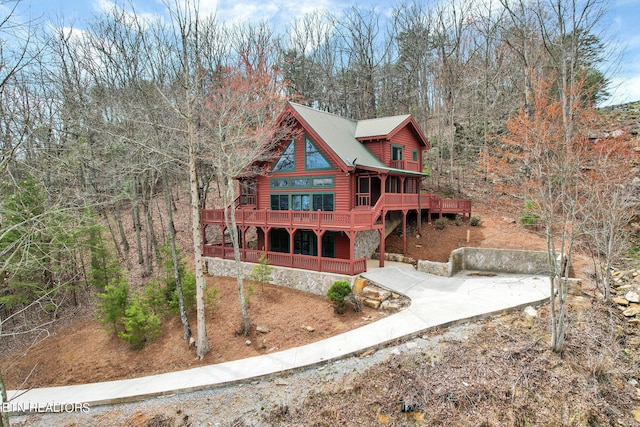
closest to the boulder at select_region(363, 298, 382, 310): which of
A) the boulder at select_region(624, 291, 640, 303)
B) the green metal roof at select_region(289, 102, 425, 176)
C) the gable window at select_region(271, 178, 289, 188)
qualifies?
the green metal roof at select_region(289, 102, 425, 176)

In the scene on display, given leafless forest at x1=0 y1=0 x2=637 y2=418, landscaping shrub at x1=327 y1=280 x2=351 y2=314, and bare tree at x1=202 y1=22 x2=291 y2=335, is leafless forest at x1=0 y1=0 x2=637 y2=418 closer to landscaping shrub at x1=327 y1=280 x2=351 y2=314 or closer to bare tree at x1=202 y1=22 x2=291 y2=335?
bare tree at x1=202 y1=22 x2=291 y2=335

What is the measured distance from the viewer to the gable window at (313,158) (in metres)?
17.1

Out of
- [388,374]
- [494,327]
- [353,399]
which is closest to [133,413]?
[353,399]

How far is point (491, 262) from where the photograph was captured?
15.3 metres

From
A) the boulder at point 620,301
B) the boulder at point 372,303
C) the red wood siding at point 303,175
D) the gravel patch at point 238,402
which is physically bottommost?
the gravel patch at point 238,402

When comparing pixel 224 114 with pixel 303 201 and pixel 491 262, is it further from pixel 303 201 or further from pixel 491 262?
pixel 491 262

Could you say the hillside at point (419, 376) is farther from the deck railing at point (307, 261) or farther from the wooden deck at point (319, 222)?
the wooden deck at point (319, 222)

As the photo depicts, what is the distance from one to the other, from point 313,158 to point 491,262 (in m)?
10.5

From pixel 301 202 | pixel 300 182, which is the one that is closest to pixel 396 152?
pixel 300 182

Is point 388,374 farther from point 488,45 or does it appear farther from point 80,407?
point 488,45

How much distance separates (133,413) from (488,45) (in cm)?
3305

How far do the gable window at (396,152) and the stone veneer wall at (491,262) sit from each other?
22.8ft

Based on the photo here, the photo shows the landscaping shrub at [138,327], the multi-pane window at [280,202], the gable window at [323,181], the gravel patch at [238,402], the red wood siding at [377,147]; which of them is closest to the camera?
the gravel patch at [238,402]

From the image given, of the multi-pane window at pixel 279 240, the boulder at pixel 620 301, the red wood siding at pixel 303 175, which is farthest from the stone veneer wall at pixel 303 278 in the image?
the boulder at pixel 620 301
